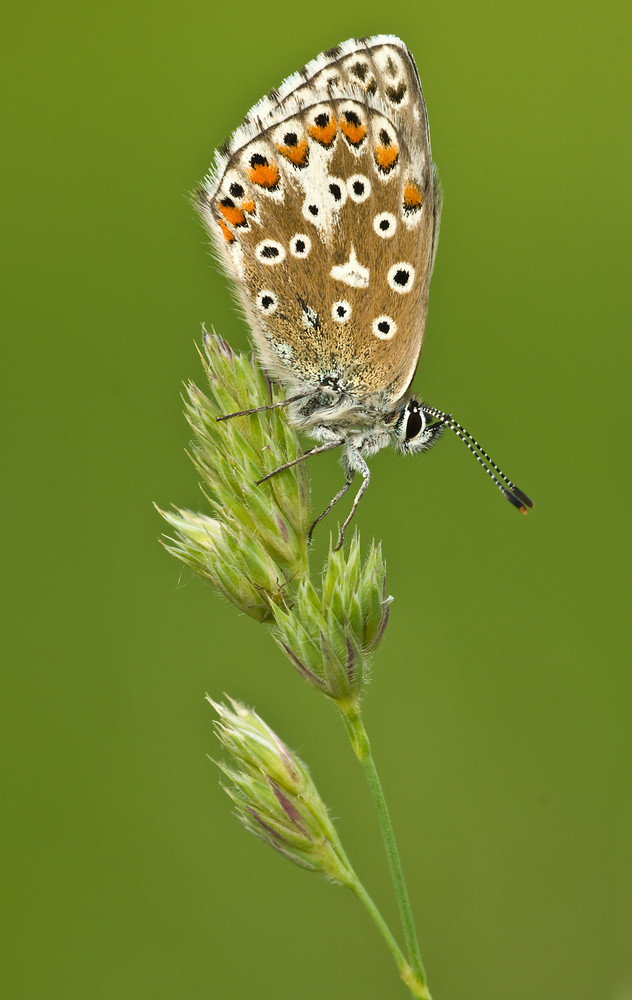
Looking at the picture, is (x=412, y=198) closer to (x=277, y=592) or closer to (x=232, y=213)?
A: (x=232, y=213)

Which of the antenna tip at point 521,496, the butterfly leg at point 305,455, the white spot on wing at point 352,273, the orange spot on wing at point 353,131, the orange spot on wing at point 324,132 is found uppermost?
the orange spot on wing at point 324,132

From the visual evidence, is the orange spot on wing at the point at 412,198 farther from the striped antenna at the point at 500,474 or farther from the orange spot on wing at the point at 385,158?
the striped antenna at the point at 500,474

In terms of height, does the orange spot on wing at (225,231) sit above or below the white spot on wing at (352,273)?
above

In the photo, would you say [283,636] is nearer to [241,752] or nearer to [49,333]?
[241,752]

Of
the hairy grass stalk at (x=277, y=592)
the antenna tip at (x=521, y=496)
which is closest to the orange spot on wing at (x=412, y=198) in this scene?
the hairy grass stalk at (x=277, y=592)

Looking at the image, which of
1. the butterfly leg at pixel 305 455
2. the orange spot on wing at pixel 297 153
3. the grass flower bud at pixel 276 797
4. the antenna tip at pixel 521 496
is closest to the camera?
the grass flower bud at pixel 276 797

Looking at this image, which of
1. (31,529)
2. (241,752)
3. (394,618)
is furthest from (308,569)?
(31,529)

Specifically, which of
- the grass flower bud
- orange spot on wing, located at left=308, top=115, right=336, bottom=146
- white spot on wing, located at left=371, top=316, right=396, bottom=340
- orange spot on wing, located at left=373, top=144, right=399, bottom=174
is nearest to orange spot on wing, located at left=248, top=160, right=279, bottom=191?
orange spot on wing, located at left=308, top=115, right=336, bottom=146
